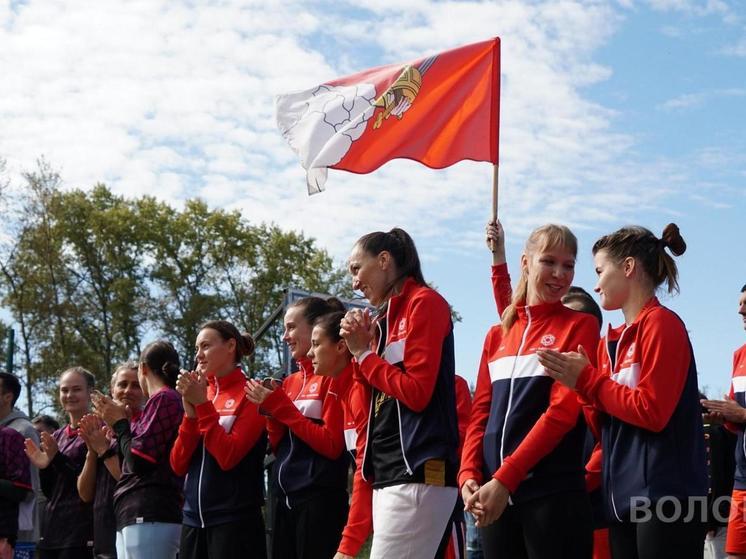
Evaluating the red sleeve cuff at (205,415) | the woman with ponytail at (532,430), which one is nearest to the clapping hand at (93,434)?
the red sleeve cuff at (205,415)

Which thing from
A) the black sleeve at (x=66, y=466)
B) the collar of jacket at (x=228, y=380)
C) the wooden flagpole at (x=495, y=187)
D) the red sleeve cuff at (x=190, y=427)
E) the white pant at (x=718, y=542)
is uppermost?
the wooden flagpole at (x=495, y=187)

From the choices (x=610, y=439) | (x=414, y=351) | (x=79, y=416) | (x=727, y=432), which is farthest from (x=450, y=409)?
(x=79, y=416)

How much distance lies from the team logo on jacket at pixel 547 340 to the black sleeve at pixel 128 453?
10.2 feet

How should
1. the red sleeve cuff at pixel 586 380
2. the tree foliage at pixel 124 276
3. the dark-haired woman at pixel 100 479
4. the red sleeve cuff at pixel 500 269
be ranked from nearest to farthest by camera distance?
the red sleeve cuff at pixel 586 380, the red sleeve cuff at pixel 500 269, the dark-haired woman at pixel 100 479, the tree foliage at pixel 124 276

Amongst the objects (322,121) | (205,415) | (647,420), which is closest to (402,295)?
(647,420)

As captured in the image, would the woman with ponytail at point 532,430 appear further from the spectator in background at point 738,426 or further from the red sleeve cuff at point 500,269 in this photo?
the spectator in background at point 738,426

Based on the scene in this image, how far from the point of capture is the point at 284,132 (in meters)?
6.49

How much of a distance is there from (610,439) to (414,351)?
946 millimetres

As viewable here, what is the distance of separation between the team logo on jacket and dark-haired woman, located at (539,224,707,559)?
15 cm

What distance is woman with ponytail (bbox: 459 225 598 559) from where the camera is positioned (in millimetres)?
4035

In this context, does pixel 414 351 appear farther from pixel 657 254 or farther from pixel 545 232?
pixel 657 254

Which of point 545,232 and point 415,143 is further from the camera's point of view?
point 415,143

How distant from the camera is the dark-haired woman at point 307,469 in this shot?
5.77 meters

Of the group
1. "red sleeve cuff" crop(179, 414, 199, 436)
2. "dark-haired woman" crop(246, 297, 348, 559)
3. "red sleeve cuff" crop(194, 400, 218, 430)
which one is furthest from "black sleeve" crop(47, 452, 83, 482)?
"dark-haired woman" crop(246, 297, 348, 559)
